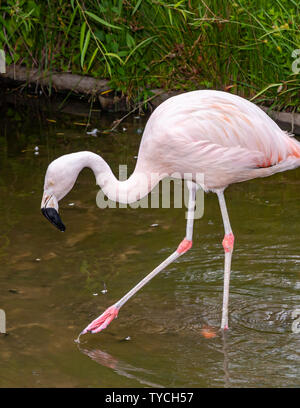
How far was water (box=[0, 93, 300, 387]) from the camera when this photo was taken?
3.58 m

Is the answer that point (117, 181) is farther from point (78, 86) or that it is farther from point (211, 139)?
point (78, 86)

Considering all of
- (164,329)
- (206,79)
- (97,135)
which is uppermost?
(206,79)

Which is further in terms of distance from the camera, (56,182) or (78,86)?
(78,86)

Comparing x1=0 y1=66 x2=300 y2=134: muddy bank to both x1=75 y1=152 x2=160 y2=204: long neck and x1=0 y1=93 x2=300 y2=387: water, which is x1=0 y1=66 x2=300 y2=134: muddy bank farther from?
x1=75 y1=152 x2=160 y2=204: long neck

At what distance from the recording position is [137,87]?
23.8 feet

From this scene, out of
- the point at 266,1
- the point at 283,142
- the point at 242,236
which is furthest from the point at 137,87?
the point at 283,142

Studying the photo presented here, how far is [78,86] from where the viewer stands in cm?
783

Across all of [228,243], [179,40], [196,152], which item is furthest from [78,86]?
[196,152]

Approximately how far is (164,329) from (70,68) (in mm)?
4537

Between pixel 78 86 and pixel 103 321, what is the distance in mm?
4278

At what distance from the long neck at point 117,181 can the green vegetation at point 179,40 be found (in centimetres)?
212

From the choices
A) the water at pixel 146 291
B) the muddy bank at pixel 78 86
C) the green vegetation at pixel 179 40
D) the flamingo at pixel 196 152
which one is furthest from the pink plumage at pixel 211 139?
the muddy bank at pixel 78 86

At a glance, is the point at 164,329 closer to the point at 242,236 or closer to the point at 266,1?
the point at 242,236

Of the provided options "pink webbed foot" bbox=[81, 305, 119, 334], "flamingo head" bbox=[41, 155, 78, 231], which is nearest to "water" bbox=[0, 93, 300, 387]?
"pink webbed foot" bbox=[81, 305, 119, 334]
